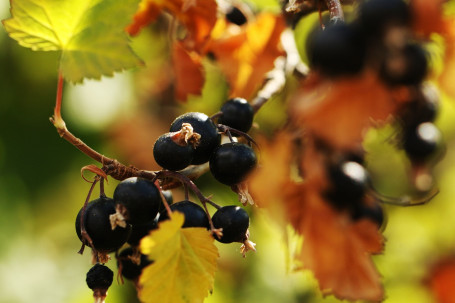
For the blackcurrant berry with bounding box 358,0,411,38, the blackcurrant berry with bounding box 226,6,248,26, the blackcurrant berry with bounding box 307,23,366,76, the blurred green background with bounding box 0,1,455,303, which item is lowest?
the blurred green background with bounding box 0,1,455,303

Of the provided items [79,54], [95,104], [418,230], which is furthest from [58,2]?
[418,230]

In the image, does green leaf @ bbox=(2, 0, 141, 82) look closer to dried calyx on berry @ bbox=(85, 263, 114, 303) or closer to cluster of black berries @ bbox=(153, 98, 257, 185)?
cluster of black berries @ bbox=(153, 98, 257, 185)

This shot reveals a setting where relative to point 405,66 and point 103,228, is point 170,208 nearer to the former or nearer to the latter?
point 103,228

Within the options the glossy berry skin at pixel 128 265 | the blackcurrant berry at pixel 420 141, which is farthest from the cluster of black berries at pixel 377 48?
the blackcurrant berry at pixel 420 141

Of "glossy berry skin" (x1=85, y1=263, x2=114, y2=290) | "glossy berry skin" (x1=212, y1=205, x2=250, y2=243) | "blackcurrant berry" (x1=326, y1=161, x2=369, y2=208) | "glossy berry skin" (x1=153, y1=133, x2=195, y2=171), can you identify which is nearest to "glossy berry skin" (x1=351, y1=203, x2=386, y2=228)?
"blackcurrant berry" (x1=326, y1=161, x2=369, y2=208)

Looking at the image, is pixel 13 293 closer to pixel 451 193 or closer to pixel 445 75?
pixel 451 193

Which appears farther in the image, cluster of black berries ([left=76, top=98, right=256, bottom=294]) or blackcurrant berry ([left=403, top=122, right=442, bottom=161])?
blackcurrant berry ([left=403, top=122, right=442, bottom=161])

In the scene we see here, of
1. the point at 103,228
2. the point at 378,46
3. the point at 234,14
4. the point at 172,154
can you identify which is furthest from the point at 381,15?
the point at 234,14
